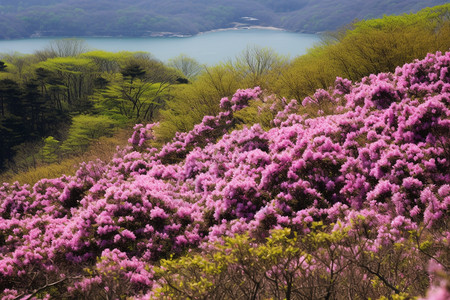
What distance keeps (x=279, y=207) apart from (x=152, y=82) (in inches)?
1605

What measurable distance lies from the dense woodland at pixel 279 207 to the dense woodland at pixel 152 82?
0.76 feet

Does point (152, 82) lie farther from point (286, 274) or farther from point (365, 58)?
point (286, 274)

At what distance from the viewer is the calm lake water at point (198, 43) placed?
130 m

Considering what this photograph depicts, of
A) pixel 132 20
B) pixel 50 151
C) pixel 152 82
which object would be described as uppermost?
pixel 132 20

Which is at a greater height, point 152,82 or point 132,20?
point 132,20

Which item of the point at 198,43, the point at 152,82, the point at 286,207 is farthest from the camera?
the point at 198,43

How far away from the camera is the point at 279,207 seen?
20.6ft

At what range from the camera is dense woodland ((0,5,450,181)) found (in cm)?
1366

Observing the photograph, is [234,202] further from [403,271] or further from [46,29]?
[46,29]

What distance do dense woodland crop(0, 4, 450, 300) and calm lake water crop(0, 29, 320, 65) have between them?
113 metres

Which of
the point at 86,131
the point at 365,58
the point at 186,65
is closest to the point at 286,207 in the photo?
the point at 365,58

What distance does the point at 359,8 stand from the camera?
186m

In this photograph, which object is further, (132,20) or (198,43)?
(132,20)

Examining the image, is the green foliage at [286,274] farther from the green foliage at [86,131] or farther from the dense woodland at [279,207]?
the green foliage at [86,131]
